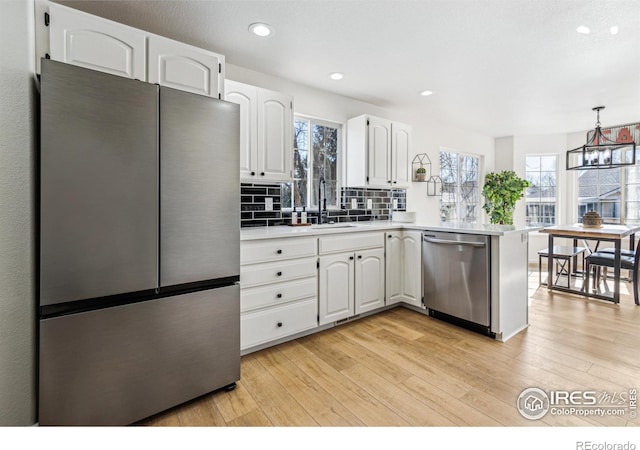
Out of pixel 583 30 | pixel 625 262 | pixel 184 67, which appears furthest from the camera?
pixel 625 262

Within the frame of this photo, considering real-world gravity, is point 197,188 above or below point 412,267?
above

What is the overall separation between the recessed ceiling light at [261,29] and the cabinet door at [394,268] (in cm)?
203

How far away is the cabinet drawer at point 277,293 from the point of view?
226 cm

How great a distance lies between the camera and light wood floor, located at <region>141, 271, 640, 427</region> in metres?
1.67

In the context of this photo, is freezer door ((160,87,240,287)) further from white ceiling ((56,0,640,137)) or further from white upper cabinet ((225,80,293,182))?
white ceiling ((56,0,640,137))

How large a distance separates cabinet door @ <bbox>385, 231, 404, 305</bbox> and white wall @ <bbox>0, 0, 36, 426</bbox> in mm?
2658

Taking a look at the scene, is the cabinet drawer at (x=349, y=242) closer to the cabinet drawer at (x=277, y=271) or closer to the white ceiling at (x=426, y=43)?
the cabinet drawer at (x=277, y=271)

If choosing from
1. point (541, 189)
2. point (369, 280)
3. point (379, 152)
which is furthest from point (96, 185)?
point (541, 189)

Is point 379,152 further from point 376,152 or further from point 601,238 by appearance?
point 601,238

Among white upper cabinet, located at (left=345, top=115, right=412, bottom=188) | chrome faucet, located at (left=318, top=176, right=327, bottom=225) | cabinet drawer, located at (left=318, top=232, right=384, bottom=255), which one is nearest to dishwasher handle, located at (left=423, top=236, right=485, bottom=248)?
cabinet drawer, located at (left=318, top=232, right=384, bottom=255)

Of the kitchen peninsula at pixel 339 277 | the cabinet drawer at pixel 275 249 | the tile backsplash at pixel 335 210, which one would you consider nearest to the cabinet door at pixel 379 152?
the tile backsplash at pixel 335 210

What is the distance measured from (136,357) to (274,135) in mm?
1947

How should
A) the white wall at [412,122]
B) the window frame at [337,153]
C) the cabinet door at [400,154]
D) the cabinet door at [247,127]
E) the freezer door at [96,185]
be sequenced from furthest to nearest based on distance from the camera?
1. the cabinet door at [400,154]
2. the window frame at [337,153]
3. the white wall at [412,122]
4. the cabinet door at [247,127]
5. the freezer door at [96,185]

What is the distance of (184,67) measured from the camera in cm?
201
